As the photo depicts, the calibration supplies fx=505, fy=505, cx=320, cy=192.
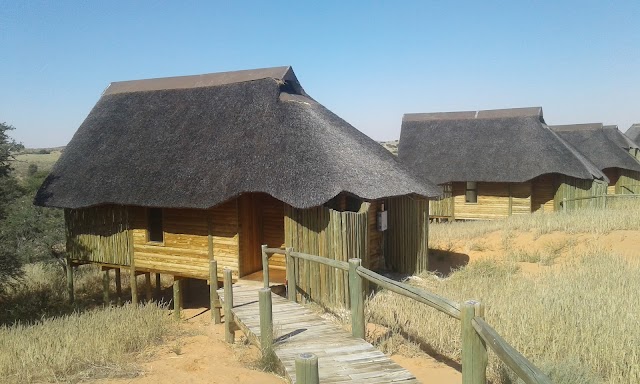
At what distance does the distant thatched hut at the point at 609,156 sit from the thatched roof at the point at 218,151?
63.3 feet

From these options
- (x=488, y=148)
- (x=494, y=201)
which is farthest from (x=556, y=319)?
(x=488, y=148)

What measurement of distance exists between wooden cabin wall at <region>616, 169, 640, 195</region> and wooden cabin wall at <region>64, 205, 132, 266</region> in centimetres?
2670

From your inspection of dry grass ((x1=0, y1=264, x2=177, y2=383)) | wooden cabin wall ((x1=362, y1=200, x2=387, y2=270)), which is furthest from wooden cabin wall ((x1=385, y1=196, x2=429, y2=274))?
dry grass ((x1=0, y1=264, x2=177, y2=383))

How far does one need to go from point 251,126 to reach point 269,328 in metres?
6.54

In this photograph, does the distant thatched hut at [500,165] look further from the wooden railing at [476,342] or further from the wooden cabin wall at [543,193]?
the wooden railing at [476,342]

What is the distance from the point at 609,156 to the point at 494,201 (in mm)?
9695

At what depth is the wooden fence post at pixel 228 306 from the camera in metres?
8.07

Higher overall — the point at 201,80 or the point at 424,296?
the point at 201,80

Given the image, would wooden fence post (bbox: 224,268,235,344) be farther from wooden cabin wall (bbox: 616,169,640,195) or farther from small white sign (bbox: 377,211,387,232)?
wooden cabin wall (bbox: 616,169,640,195)

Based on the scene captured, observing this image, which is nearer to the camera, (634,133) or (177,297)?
(177,297)

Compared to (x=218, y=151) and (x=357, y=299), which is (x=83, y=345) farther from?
(x=218, y=151)

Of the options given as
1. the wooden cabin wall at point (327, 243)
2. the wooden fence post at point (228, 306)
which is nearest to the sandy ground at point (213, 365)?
the wooden fence post at point (228, 306)

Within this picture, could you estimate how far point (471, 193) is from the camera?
2370 cm

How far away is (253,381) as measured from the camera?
20.2 ft
